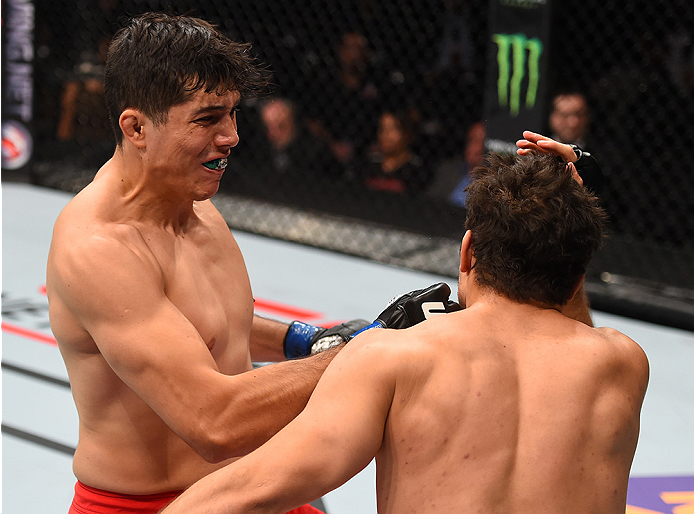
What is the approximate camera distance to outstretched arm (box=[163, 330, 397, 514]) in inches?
38.5

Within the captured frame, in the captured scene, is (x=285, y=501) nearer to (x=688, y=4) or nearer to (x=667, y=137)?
(x=667, y=137)

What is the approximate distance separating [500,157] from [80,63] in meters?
5.18

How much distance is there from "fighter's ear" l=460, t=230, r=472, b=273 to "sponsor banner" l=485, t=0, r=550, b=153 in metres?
2.87

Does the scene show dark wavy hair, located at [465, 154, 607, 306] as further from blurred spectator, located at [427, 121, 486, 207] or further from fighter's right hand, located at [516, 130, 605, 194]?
blurred spectator, located at [427, 121, 486, 207]

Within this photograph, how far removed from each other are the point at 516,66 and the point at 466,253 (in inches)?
120

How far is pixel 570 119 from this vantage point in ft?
12.8

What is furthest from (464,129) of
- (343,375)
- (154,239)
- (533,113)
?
(343,375)

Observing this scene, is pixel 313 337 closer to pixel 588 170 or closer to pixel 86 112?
pixel 588 170

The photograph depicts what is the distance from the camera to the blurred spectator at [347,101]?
4910mm

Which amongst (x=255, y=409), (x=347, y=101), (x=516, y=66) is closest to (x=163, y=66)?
(x=255, y=409)

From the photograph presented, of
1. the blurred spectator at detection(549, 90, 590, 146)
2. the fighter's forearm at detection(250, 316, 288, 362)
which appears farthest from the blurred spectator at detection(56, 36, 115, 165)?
the fighter's forearm at detection(250, 316, 288, 362)

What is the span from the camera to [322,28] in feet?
16.9

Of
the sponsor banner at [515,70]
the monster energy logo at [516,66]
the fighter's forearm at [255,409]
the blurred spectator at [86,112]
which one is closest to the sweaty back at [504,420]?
the fighter's forearm at [255,409]

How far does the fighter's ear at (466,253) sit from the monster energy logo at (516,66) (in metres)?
2.99
